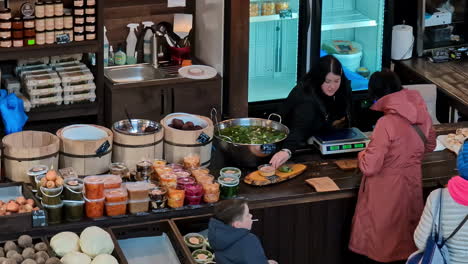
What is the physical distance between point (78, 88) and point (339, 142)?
227 cm

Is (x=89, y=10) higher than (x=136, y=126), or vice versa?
(x=89, y=10)

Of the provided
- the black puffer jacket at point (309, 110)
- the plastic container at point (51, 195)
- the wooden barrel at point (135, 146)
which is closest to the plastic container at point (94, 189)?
the plastic container at point (51, 195)

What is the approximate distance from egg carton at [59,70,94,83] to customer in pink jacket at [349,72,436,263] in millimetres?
2603

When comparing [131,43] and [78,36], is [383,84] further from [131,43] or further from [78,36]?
[131,43]

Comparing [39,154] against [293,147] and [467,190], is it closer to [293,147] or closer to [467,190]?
[293,147]

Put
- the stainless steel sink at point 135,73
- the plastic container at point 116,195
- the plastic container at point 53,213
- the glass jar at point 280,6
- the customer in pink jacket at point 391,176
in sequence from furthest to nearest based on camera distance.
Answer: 1. the glass jar at point 280,6
2. the stainless steel sink at point 135,73
3. the customer in pink jacket at point 391,176
4. the plastic container at point 116,195
5. the plastic container at point 53,213

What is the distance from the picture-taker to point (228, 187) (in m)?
6.02

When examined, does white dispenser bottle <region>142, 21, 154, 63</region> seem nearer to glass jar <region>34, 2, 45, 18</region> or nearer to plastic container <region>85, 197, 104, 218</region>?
glass jar <region>34, 2, 45, 18</region>

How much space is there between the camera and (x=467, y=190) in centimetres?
538

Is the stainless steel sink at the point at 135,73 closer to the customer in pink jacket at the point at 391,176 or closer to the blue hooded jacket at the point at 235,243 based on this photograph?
the customer in pink jacket at the point at 391,176

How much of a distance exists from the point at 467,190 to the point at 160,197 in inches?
69.5

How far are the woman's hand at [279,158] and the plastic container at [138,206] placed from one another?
0.95 m

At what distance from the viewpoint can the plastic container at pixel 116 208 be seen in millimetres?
5762

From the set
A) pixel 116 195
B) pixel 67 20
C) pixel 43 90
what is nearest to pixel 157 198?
pixel 116 195
